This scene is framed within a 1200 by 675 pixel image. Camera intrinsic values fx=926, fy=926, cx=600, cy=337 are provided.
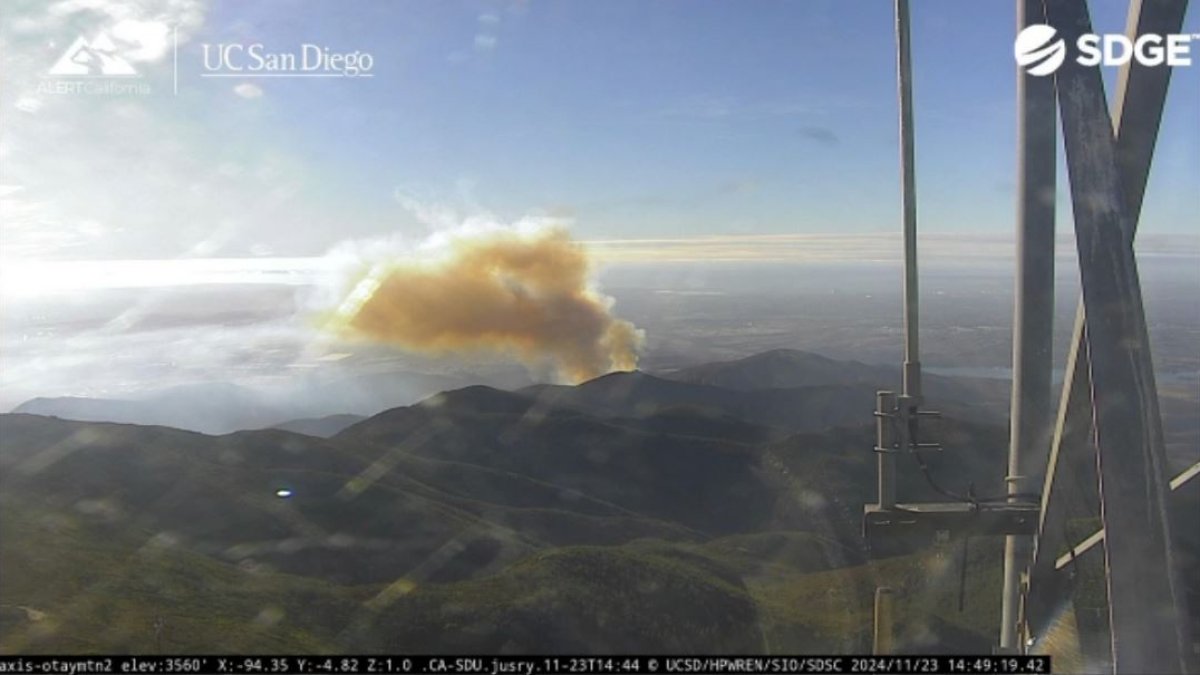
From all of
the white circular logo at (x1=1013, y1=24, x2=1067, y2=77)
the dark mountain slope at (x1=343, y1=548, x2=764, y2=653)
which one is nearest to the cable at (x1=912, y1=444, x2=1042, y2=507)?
the white circular logo at (x1=1013, y1=24, x2=1067, y2=77)

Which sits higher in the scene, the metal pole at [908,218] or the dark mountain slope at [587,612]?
the metal pole at [908,218]

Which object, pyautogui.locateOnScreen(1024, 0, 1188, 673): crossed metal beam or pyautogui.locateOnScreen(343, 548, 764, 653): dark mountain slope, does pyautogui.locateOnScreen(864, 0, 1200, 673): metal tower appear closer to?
pyautogui.locateOnScreen(1024, 0, 1188, 673): crossed metal beam

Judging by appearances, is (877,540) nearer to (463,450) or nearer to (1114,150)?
(1114,150)

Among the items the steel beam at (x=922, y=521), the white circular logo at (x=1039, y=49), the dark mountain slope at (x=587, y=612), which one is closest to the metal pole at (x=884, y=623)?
the steel beam at (x=922, y=521)

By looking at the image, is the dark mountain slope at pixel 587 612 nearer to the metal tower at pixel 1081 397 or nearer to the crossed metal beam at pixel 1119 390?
the metal tower at pixel 1081 397

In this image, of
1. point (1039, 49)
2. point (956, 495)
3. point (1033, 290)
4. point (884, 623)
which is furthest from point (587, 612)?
point (1039, 49)

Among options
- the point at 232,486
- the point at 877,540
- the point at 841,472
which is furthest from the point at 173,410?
the point at 877,540
